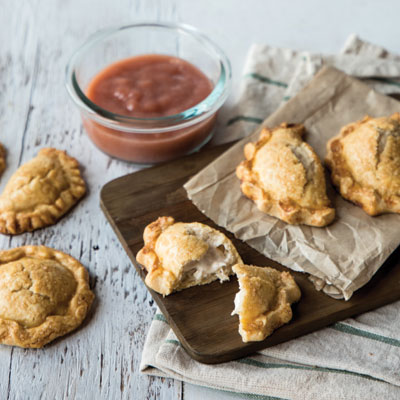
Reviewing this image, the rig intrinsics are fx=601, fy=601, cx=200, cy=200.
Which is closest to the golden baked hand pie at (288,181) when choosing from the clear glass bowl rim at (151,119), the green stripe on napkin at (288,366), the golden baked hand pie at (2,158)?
the clear glass bowl rim at (151,119)

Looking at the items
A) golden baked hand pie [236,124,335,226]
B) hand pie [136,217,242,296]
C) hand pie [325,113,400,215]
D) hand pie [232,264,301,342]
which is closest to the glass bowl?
golden baked hand pie [236,124,335,226]

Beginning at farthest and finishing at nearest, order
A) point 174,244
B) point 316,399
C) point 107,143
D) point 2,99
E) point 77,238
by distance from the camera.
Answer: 1. point 2,99
2. point 107,143
3. point 77,238
4. point 174,244
5. point 316,399

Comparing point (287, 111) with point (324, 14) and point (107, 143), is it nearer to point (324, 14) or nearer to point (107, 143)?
point (107, 143)

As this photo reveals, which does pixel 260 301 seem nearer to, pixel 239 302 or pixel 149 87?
pixel 239 302

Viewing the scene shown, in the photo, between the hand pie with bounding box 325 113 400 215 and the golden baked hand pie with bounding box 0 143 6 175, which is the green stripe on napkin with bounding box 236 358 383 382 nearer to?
the hand pie with bounding box 325 113 400 215

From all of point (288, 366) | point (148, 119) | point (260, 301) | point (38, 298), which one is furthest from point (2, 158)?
point (288, 366)

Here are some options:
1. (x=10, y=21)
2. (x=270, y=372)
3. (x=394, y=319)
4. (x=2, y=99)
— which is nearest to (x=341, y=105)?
(x=394, y=319)

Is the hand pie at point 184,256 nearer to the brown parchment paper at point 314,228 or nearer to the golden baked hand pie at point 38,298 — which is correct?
the brown parchment paper at point 314,228
